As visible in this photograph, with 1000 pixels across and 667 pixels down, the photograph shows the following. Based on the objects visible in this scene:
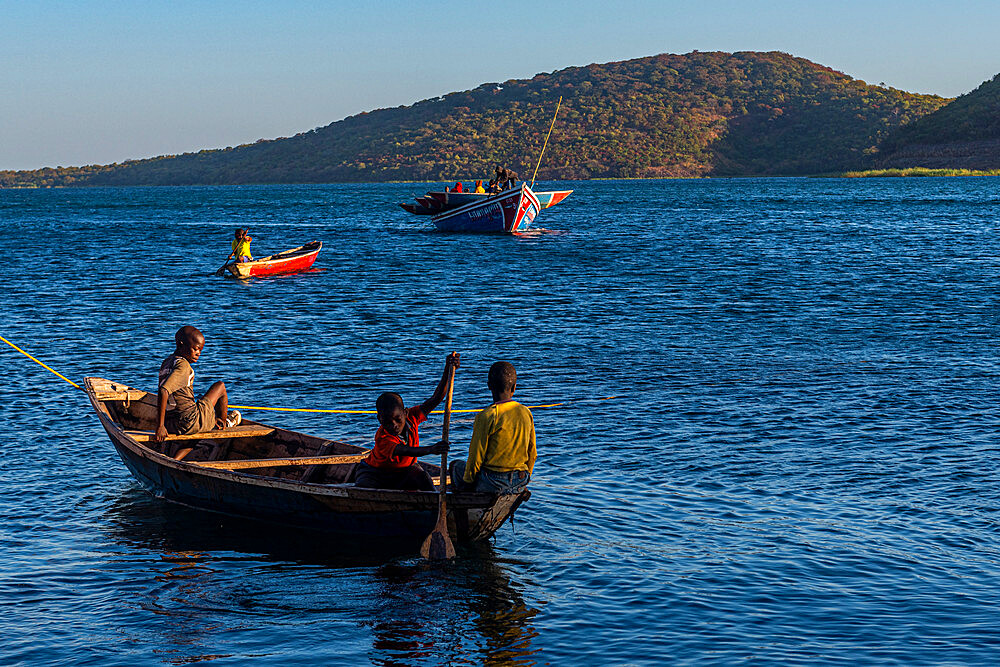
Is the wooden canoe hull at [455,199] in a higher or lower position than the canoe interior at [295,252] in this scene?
higher

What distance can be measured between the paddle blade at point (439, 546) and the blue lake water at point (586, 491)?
0.13 m

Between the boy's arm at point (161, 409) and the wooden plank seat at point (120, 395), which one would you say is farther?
the wooden plank seat at point (120, 395)

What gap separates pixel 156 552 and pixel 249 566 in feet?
3.73

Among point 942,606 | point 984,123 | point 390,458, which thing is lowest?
point 942,606

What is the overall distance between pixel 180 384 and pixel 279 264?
2826cm

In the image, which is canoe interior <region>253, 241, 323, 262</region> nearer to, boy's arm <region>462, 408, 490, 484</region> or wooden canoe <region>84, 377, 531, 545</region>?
wooden canoe <region>84, 377, 531, 545</region>

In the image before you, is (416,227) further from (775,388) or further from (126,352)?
(775,388)

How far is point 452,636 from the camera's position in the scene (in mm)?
8656

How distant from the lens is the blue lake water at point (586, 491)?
28.3ft

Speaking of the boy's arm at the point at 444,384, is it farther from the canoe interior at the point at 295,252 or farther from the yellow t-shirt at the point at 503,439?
the canoe interior at the point at 295,252

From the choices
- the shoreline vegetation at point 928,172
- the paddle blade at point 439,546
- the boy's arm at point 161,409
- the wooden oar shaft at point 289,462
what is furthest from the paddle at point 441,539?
the shoreline vegetation at point 928,172

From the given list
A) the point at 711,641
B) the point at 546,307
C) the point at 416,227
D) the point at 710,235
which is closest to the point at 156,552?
the point at 711,641

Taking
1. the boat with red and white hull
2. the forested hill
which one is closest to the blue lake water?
the boat with red and white hull

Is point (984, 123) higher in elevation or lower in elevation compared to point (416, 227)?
higher
